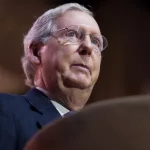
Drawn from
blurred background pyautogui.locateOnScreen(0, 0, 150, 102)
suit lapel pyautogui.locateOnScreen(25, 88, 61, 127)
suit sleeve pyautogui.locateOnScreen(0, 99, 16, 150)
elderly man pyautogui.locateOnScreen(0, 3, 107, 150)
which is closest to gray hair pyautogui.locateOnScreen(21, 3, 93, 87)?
elderly man pyautogui.locateOnScreen(0, 3, 107, 150)

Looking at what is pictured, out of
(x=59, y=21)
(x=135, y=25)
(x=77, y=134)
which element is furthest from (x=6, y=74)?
(x=77, y=134)

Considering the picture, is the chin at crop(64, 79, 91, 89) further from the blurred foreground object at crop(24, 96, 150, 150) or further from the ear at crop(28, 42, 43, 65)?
the blurred foreground object at crop(24, 96, 150, 150)

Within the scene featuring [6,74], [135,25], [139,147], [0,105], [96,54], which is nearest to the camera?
[139,147]

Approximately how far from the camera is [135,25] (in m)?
2.24

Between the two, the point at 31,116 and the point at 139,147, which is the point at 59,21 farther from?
the point at 139,147

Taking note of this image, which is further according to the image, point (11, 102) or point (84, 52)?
point (84, 52)

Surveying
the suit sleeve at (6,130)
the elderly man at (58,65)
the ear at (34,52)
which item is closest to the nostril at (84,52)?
the elderly man at (58,65)

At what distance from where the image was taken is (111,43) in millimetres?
2307

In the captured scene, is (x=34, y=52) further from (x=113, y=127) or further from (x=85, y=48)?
(x=113, y=127)

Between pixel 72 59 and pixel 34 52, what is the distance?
0.12m

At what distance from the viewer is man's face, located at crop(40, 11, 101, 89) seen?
1.02 m

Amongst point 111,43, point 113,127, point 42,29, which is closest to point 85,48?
point 42,29

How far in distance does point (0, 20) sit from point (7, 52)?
0.15 m

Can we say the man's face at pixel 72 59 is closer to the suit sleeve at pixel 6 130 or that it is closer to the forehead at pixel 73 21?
the forehead at pixel 73 21
